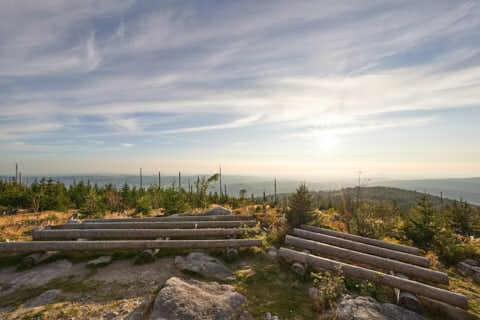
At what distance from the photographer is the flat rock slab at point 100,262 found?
7336 millimetres

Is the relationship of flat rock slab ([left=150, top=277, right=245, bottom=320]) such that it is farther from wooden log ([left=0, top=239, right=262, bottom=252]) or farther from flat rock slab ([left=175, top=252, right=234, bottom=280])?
wooden log ([left=0, top=239, right=262, bottom=252])

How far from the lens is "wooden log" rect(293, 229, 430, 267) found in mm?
7707

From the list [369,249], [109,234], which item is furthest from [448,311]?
[109,234]

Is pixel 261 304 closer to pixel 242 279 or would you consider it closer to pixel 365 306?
pixel 242 279

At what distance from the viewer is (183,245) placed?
8281 mm

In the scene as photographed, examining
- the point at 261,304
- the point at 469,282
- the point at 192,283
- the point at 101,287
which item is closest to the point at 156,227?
the point at 101,287

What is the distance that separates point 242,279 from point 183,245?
112 inches

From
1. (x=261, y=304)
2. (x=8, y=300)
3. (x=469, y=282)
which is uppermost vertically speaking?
(x=8, y=300)

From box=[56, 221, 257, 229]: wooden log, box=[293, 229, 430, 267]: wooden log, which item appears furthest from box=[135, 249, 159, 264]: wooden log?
box=[293, 229, 430, 267]: wooden log

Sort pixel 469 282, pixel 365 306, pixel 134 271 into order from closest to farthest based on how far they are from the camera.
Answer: pixel 365 306 < pixel 134 271 < pixel 469 282

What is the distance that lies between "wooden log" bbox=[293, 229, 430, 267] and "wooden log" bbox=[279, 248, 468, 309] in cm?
213

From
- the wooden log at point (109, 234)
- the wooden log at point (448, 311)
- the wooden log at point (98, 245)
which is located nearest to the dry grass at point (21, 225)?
the wooden log at point (109, 234)

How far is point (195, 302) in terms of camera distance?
524cm

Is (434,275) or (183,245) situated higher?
(183,245)
